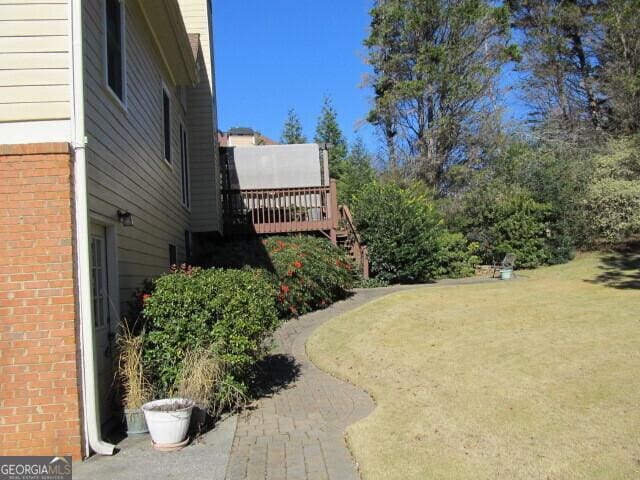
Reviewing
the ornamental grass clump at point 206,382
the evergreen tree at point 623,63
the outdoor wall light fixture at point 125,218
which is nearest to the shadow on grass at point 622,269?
the evergreen tree at point 623,63

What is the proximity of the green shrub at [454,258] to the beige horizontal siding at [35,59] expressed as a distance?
49.7 feet

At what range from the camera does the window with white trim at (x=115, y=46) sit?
651 centimetres

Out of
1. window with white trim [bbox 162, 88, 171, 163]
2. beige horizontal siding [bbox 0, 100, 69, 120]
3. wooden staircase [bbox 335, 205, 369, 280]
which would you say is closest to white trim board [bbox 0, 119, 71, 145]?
beige horizontal siding [bbox 0, 100, 69, 120]

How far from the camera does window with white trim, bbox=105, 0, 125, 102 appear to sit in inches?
256

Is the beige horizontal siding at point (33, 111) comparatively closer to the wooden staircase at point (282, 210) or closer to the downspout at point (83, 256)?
the downspout at point (83, 256)

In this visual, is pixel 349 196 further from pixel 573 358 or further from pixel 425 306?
pixel 573 358

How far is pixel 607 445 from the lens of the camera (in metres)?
4.62

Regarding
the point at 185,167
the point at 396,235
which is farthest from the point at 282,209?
the point at 185,167

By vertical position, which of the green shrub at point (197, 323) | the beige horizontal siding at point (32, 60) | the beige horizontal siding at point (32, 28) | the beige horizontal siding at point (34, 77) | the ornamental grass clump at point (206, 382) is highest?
the beige horizontal siding at point (32, 28)

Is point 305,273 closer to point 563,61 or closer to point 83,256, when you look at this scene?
point 83,256

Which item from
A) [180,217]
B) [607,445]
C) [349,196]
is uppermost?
[349,196]

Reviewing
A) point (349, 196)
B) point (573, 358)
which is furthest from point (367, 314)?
point (349, 196)

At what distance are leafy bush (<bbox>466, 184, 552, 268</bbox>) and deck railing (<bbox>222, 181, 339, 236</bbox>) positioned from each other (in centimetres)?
727

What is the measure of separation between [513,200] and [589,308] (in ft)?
35.3
